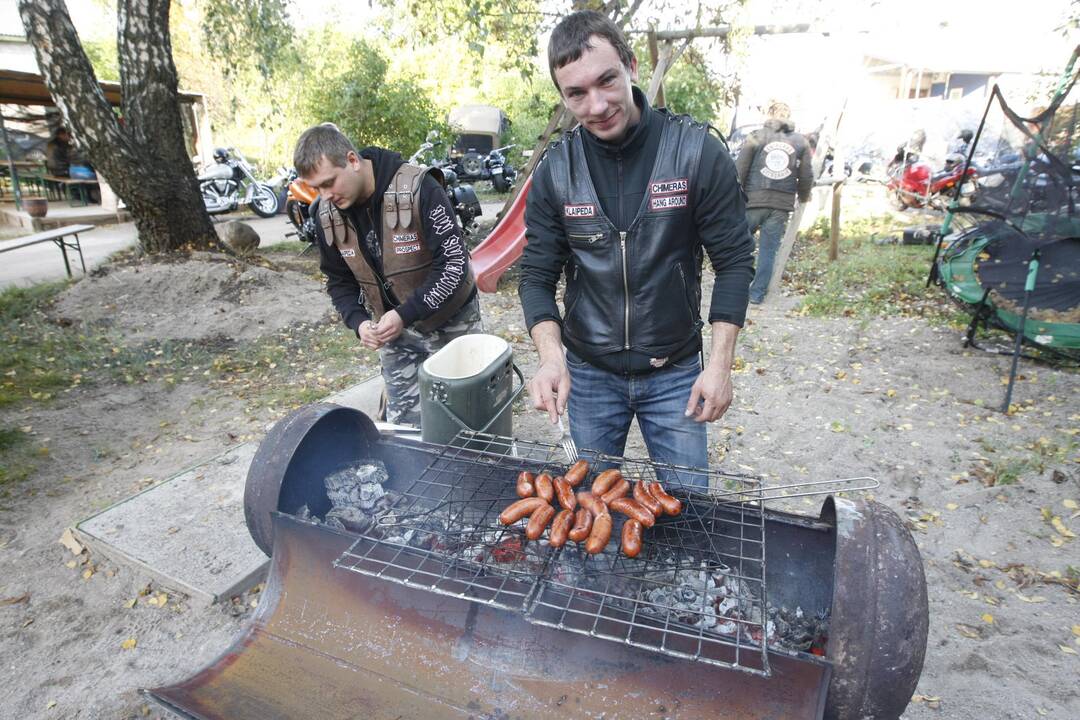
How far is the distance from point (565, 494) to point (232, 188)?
49.7 ft

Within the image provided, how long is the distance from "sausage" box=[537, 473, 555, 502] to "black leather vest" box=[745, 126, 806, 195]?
628 centimetres

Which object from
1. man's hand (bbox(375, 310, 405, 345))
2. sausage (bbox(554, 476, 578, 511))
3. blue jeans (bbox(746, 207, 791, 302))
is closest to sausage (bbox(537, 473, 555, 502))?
sausage (bbox(554, 476, 578, 511))

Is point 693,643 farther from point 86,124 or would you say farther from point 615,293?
point 86,124

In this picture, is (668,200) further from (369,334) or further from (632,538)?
(369,334)

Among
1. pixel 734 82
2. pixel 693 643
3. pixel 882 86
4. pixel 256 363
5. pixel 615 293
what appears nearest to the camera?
pixel 693 643

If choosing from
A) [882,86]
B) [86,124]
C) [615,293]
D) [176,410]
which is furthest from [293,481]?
[882,86]

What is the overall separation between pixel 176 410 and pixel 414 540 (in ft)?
12.9

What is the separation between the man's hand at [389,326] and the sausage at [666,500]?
1686 mm

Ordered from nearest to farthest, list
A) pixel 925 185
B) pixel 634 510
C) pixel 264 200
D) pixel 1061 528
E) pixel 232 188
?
1. pixel 634 510
2. pixel 1061 528
3. pixel 925 185
4. pixel 232 188
5. pixel 264 200

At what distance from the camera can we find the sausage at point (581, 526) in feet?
6.75

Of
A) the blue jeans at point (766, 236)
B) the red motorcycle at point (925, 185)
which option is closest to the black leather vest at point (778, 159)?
the blue jeans at point (766, 236)

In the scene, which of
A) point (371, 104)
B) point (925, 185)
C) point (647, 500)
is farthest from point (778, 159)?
point (371, 104)

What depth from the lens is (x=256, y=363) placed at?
20.9 feet

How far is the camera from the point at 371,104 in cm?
1359
